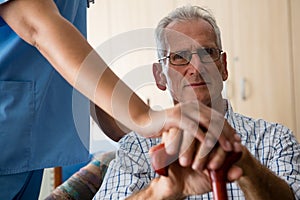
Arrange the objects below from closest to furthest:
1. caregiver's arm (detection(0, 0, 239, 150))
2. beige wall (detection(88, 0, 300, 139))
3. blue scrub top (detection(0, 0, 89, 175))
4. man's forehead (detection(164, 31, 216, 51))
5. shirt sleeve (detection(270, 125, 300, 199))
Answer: caregiver's arm (detection(0, 0, 239, 150)) → blue scrub top (detection(0, 0, 89, 175)) → shirt sleeve (detection(270, 125, 300, 199)) → man's forehead (detection(164, 31, 216, 51)) → beige wall (detection(88, 0, 300, 139))

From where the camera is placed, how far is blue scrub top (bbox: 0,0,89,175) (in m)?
0.83

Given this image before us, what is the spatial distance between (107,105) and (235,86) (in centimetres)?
251

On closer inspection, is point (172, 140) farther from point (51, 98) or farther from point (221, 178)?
point (51, 98)

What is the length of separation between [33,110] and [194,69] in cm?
74

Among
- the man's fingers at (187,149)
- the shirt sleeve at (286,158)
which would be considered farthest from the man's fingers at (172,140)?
the shirt sleeve at (286,158)

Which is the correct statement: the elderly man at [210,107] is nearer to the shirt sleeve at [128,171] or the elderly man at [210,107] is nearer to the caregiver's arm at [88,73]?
the shirt sleeve at [128,171]

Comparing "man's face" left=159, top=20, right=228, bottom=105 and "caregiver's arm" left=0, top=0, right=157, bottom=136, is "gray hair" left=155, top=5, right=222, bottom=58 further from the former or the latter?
"caregiver's arm" left=0, top=0, right=157, bottom=136

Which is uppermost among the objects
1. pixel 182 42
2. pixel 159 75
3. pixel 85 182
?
pixel 182 42

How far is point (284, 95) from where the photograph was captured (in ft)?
9.64

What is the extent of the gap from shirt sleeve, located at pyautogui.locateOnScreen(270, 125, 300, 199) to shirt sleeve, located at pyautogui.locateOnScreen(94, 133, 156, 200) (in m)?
0.36

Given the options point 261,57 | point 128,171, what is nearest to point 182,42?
point 128,171

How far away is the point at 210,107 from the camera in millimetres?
1115

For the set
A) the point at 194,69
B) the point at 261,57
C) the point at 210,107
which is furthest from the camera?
the point at 261,57

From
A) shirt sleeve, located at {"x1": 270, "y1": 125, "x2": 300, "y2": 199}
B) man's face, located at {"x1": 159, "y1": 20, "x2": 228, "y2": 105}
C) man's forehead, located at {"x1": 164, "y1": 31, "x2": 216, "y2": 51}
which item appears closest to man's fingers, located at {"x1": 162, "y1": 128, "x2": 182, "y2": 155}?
shirt sleeve, located at {"x1": 270, "y1": 125, "x2": 300, "y2": 199}
